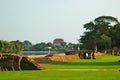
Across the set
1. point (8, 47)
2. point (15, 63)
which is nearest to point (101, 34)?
point (8, 47)

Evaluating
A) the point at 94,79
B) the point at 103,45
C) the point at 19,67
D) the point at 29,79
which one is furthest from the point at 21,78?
the point at 103,45

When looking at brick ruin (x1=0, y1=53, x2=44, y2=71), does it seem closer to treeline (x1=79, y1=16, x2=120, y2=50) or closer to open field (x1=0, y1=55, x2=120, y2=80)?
open field (x1=0, y1=55, x2=120, y2=80)

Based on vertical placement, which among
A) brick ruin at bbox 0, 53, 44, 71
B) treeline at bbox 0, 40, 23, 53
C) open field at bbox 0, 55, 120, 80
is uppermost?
treeline at bbox 0, 40, 23, 53

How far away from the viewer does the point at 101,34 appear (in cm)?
14612

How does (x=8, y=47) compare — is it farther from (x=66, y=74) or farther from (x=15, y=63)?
(x=66, y=74)

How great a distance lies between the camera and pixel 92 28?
151375 mm

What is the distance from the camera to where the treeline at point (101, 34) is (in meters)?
142

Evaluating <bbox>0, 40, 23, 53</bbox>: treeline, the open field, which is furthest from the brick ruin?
<bbox>0, 40, 23, 53</bbox>: treeline

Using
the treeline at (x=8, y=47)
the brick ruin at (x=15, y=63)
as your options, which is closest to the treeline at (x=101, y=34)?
the treeline at (x=8, y=47)

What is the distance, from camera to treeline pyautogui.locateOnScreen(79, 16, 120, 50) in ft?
465

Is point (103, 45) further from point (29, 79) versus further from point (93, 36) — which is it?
point (29, 79)

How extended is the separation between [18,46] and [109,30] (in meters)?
35.7

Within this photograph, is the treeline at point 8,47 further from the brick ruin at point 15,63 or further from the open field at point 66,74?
the open field at point 66,74

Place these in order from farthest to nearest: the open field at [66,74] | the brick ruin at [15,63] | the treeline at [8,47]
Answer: the treeline at [8,47] → the brick ruin at [15,63] → the open field at [66,74]
